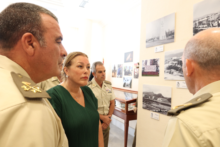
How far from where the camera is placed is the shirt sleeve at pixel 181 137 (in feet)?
2.13

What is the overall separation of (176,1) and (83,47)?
4.00 meters

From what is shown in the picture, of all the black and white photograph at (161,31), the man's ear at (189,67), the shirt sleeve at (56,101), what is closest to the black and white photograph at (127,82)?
the black and white photograph at (161,31)

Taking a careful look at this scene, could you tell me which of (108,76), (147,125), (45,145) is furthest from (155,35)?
(108,76)

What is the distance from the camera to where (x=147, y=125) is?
7.97 ft

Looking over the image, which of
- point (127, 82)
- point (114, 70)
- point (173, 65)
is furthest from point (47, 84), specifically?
point (114, 70)

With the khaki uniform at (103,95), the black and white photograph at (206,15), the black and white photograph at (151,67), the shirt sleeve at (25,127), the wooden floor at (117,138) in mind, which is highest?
the black and white photograph at (206,15)

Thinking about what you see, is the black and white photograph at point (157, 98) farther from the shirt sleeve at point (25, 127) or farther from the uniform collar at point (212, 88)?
the shirt sleeve at point (25, 127)

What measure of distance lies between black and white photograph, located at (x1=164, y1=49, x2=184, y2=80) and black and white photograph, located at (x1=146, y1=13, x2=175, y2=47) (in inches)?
9.0

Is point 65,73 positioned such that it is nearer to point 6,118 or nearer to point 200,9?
point 6,118

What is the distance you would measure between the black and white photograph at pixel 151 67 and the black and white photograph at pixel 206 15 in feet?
2.45

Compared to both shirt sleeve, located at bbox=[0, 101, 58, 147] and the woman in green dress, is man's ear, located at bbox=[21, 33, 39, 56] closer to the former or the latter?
shirt sleeve, located at bbox=[0, 101, 58, 147]

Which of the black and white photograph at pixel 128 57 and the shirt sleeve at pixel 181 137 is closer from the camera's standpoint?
the shirt sleeve at pixel 181 137

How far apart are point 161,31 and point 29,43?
2.11 metres

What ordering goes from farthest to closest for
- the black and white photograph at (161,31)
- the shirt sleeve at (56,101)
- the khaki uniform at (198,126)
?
the black and white photograph at (161,31) → the shirt sleeve at (56,101) → the khaki uniform at (198,126)
